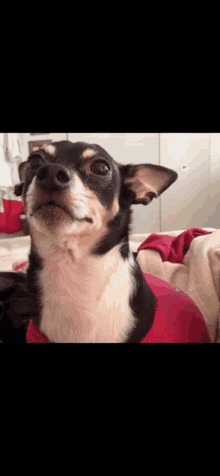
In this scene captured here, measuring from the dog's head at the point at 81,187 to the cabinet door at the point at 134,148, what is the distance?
0.8 inches

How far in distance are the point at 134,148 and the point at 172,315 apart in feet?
1.28

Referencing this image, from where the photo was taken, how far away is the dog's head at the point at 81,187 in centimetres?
63

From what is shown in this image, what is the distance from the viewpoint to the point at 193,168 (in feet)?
2.61

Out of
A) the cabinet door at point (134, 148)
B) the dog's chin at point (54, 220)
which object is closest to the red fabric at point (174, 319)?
the cabinet door at point (134, 148)


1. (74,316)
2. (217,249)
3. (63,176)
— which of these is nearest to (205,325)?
(217,249)

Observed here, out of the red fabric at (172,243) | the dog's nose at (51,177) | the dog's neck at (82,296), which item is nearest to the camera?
the dog's nose at (51,177)

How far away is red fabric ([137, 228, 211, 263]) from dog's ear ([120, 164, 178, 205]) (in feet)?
0.49

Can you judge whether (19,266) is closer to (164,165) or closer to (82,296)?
(82,296)

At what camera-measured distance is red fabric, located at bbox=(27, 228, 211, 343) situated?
0.75m

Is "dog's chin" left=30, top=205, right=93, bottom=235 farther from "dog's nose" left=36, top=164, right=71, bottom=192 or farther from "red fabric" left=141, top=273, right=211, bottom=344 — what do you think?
"red fabric" left=141, top=273, right=211, bottom=344

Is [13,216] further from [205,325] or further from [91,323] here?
[205,325]

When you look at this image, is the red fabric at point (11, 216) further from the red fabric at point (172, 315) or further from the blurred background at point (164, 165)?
the red fabric at point (172, 315)

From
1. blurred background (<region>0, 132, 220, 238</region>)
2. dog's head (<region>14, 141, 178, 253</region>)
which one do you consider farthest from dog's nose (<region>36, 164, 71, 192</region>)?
blurred background (<region>0, 132, 220, 238</region>)

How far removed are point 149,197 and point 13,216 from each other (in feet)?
1.01
